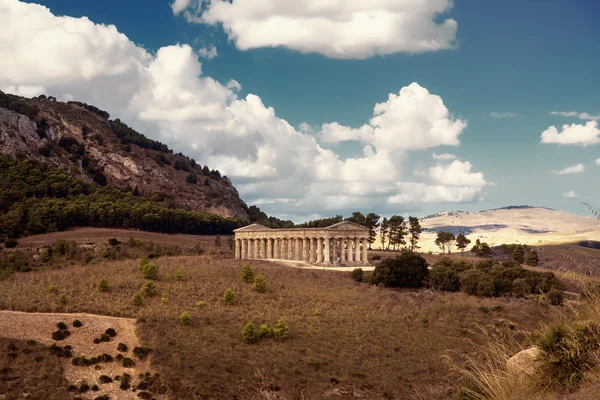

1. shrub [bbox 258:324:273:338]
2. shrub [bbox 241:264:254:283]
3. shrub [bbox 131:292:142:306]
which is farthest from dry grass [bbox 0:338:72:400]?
shrub [bbox 241:264:254:283]

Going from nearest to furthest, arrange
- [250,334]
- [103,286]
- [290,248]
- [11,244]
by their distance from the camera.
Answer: [250,334], [103,286], [11,244], [290,248]

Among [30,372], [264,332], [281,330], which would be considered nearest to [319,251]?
[281,330]

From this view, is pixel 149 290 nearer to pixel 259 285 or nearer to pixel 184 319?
pixel 184 319

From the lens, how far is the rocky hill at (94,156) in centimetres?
15625

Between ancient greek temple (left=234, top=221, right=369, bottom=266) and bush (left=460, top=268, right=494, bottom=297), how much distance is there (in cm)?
2313

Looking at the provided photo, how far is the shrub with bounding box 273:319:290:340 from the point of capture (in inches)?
2012

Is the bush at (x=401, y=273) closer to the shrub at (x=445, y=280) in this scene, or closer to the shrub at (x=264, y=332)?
the shrub at (x=445, y=280)

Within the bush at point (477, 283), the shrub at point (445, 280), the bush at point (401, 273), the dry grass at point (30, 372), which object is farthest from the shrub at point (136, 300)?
the bush at point (477, 283)

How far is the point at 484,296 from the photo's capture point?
6656 centimetres

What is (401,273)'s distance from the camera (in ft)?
235

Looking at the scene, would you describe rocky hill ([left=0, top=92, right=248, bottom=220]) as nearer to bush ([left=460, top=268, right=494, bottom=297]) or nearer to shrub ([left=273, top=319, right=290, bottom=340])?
bush ([left=460, top=268, right=494, bottom=297])

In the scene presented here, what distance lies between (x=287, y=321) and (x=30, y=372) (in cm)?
2522

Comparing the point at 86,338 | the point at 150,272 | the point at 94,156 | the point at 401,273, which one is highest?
the point at 94,156

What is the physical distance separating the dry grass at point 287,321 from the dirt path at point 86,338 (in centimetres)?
181
